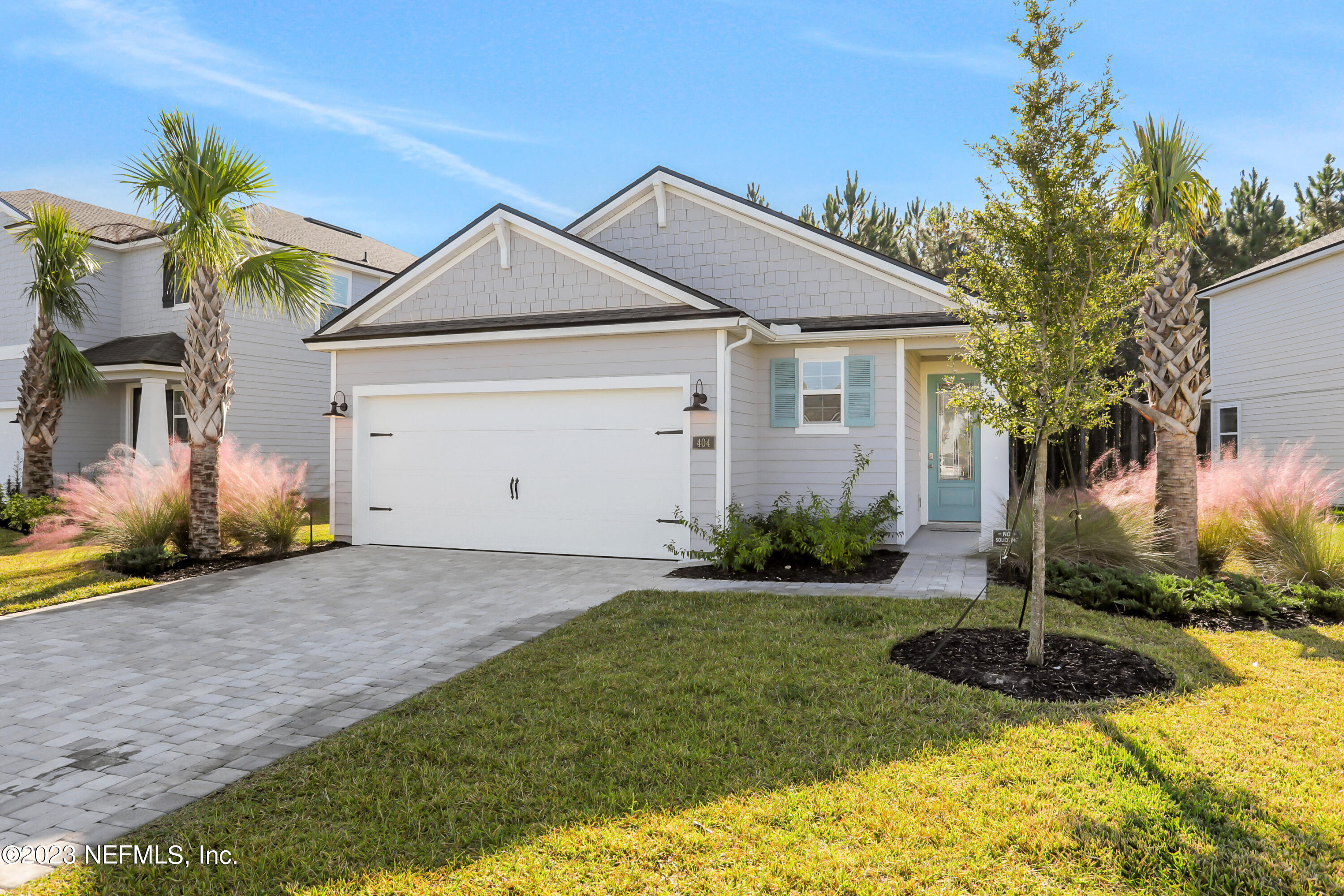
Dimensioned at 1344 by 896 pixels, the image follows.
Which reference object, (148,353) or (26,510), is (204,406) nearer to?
(26,510)

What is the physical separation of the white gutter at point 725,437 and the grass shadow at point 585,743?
131 inches

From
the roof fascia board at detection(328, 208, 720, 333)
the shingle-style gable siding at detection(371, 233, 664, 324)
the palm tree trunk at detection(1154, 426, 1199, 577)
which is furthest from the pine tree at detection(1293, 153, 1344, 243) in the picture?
the shingle-style gable siding at detection(371, 233, 664, 324)

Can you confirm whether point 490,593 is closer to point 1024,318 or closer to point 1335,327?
point 1024,318

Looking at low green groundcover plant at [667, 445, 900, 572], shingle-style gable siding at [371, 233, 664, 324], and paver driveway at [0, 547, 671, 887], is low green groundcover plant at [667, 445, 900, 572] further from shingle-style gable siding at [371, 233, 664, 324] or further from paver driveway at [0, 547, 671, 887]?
shingle-style gable siding at [371, 233, 664, 324]

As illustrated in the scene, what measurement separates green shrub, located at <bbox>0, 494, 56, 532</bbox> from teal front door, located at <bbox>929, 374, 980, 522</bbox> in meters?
14.5

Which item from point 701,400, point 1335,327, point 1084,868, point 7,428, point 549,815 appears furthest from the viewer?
point 7,428

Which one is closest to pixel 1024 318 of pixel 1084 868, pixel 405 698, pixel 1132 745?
pixel 1132 745

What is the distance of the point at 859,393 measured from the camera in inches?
415

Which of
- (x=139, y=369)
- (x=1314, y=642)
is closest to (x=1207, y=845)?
Result: (x=1314, y=642)

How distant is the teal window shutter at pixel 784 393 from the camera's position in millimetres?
10797

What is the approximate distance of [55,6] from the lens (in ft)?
32.8

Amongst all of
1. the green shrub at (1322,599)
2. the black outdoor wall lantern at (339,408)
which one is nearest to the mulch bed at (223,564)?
the black outdoor wall lantern at (339,408)

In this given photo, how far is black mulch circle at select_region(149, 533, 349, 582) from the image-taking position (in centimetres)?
A: 934

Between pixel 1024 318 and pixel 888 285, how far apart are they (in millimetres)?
5721
